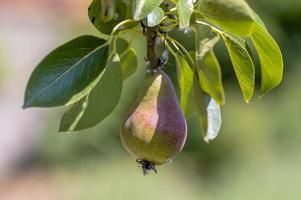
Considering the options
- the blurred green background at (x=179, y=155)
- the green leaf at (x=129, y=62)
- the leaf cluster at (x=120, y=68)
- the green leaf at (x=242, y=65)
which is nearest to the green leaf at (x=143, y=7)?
the leaf cluster at (x=120, y=68)

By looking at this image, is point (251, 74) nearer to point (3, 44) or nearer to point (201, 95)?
point (201, 95)

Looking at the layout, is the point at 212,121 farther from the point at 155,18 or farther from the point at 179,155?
the point at 179,155

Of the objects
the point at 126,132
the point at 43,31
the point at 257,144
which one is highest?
the point at 126,132

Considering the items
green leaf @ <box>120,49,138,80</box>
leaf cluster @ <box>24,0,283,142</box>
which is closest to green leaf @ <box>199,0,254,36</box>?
leaf cluster @ <box>24,0,283,142</box>

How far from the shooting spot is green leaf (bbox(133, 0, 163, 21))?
792 millimetres

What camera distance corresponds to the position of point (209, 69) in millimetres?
737

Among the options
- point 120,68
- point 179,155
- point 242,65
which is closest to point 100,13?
point 120,68

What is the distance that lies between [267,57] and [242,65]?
0.04 meters

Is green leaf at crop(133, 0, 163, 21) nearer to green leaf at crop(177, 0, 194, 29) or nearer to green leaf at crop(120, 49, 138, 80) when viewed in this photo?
green leaf at crop(177, 0, 194, 29)

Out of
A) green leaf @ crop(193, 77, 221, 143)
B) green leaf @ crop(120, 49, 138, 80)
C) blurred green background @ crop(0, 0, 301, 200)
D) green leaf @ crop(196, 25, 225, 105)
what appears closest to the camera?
green leaf @ crop(196, 25, 225, 105)

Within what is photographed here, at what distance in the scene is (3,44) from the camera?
19.8 feet

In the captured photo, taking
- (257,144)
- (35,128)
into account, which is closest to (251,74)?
(257,144)

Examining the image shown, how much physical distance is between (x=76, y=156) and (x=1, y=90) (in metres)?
1.23

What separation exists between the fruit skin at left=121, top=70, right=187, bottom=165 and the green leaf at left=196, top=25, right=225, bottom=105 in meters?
0.12
